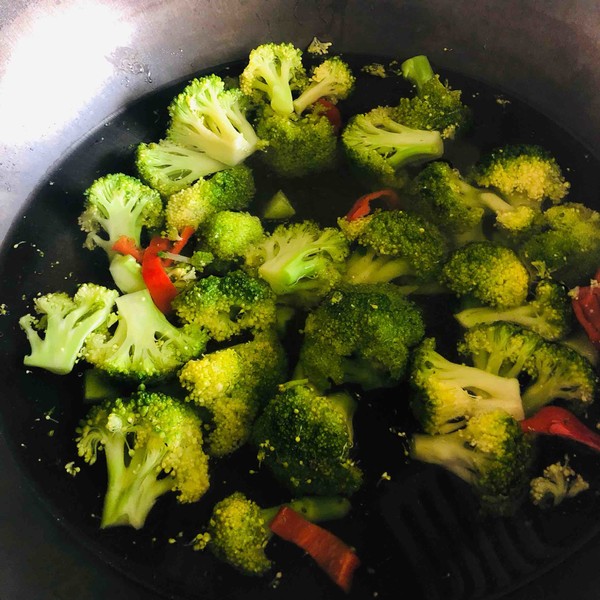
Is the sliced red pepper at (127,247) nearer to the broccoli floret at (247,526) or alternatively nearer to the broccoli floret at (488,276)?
the broccoli floret at (247,526)

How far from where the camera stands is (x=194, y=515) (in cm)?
130

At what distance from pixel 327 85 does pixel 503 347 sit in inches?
35.6

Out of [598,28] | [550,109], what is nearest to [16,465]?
[550,109]

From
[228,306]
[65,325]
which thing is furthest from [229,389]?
[65,325]

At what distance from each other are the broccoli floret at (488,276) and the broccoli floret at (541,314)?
0.02 metres

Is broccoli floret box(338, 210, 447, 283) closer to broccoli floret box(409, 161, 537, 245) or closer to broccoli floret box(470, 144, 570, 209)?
broccoli floret box(409, 161, 537, 245)

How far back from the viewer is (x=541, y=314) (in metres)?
1.42

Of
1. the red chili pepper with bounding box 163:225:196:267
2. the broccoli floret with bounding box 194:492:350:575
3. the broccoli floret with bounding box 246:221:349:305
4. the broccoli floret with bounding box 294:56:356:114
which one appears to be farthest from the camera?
the broccoli floret with bounding box 294:56:356:114

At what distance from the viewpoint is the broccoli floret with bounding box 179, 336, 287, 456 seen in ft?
4.30

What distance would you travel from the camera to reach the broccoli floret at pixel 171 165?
65.0 inches

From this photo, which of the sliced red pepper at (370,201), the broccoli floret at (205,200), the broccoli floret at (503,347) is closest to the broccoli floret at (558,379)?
the broccoli floret at (503,347)

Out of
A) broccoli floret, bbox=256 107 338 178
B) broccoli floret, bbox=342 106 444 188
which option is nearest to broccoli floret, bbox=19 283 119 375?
broccoli floret, bbox=256 107 338 178

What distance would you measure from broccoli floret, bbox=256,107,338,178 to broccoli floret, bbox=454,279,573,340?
22.4 inches

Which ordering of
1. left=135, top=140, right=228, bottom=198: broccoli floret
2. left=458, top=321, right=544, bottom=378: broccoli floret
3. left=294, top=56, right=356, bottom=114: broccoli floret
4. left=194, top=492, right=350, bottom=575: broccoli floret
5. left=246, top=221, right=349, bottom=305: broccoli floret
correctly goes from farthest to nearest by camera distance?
left=294, top=56, right=356, bottom=114: broccoli floret, left=135, top=140, right=228, bottom=198: broccoli floret, left=246, top=221, right=349, bottom=305: broccoli floret, left=458, top=321, right=544, bottom=378: broccoli floret, left=194, top=492, right=350, bottom=575: broccoli floret
